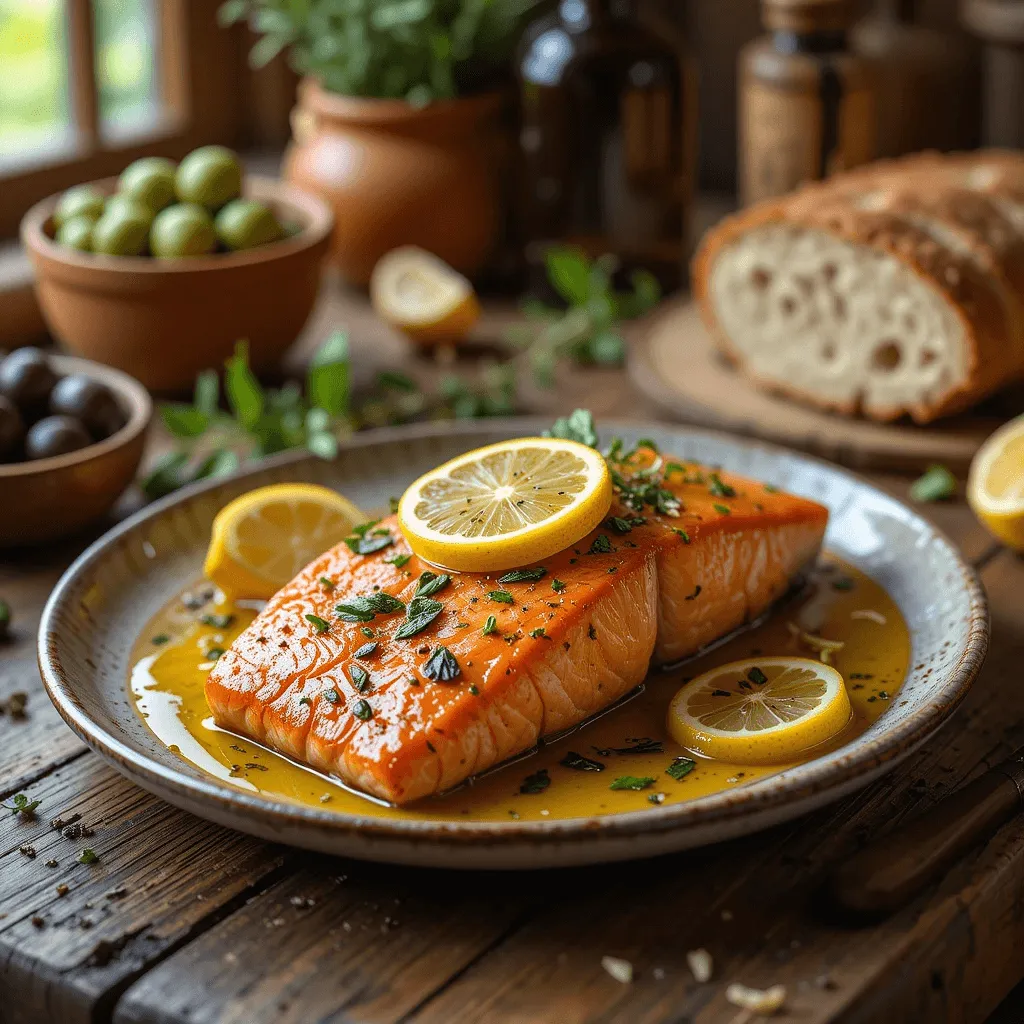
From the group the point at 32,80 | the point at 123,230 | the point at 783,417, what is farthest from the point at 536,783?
the point at 32,80

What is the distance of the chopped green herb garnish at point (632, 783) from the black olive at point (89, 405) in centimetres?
116

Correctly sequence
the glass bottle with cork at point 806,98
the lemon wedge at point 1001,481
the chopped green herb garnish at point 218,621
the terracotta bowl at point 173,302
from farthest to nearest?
1. the glass bottle with cork at point 806,98
2. the terracotta bowl at point 173,302
3. the lemon wedge at point 1001,481
4. the chopped green herb garnish at point 218,621

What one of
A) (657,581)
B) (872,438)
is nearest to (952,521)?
(872,438)

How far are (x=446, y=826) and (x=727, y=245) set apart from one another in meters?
1.71

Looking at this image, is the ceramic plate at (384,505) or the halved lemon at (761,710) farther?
the halved lemon at (761,710)

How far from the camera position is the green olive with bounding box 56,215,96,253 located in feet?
8.54

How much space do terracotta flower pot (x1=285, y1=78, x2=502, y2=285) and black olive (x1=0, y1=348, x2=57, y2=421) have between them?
1.13 metres

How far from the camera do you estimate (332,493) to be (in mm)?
1966

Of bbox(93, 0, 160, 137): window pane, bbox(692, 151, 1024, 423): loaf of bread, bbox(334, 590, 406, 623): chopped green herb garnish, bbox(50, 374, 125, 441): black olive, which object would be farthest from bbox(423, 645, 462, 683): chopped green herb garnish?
bbox(93, 0, 160, 137): window pane

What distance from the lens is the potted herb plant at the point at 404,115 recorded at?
3.08 m

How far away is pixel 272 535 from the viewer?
187 cm

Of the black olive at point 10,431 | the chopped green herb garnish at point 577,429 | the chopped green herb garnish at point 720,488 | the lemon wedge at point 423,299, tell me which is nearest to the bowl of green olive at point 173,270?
the lemon wedge at point 423,299

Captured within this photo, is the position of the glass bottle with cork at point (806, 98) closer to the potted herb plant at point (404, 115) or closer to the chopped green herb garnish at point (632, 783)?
the potted herb plant at point (404, 115)

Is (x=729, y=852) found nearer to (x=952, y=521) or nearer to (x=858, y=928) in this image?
(x=858, y=928)
